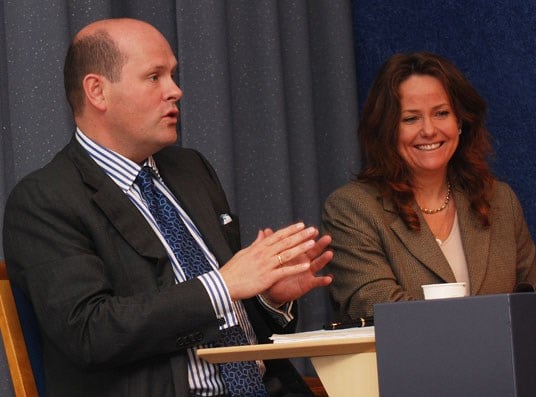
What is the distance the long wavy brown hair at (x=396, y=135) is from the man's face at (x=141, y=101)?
30.5 inches

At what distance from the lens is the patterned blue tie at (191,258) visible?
6.64 ft

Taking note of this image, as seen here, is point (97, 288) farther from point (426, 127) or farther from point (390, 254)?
point (426, 127)

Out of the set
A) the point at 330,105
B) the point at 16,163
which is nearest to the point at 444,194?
the point at 330,105

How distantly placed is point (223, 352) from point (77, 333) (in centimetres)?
38

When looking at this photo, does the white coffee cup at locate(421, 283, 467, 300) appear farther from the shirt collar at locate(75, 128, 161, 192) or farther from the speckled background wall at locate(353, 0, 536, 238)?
the speckled background wall at locate(353, 0, 536, 238)

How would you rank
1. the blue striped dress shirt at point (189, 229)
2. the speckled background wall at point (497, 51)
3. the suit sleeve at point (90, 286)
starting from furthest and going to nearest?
the speckled background wall at point (497, 51) < the blue striped dress shirt at point (189, 229) < the suit sleeve at point (90, 286)

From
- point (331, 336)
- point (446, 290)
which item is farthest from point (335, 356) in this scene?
point (446, 290)

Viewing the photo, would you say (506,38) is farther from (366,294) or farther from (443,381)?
(443,381)

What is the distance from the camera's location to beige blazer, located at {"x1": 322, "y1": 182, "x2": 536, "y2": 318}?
259 cm

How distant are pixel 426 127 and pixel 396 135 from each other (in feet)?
0.28

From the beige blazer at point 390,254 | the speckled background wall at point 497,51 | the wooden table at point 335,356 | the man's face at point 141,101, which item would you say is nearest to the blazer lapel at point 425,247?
the beige blazer at point 390,254

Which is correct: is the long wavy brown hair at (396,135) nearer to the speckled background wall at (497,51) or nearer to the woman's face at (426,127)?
the woman's face at (426,127)

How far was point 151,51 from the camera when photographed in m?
2.23

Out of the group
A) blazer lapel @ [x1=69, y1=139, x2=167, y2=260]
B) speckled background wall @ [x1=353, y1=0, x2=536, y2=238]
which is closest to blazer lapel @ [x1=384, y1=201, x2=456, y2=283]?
speckled background wall @ [x1=353, y1=0, x2=536, y2=238]
